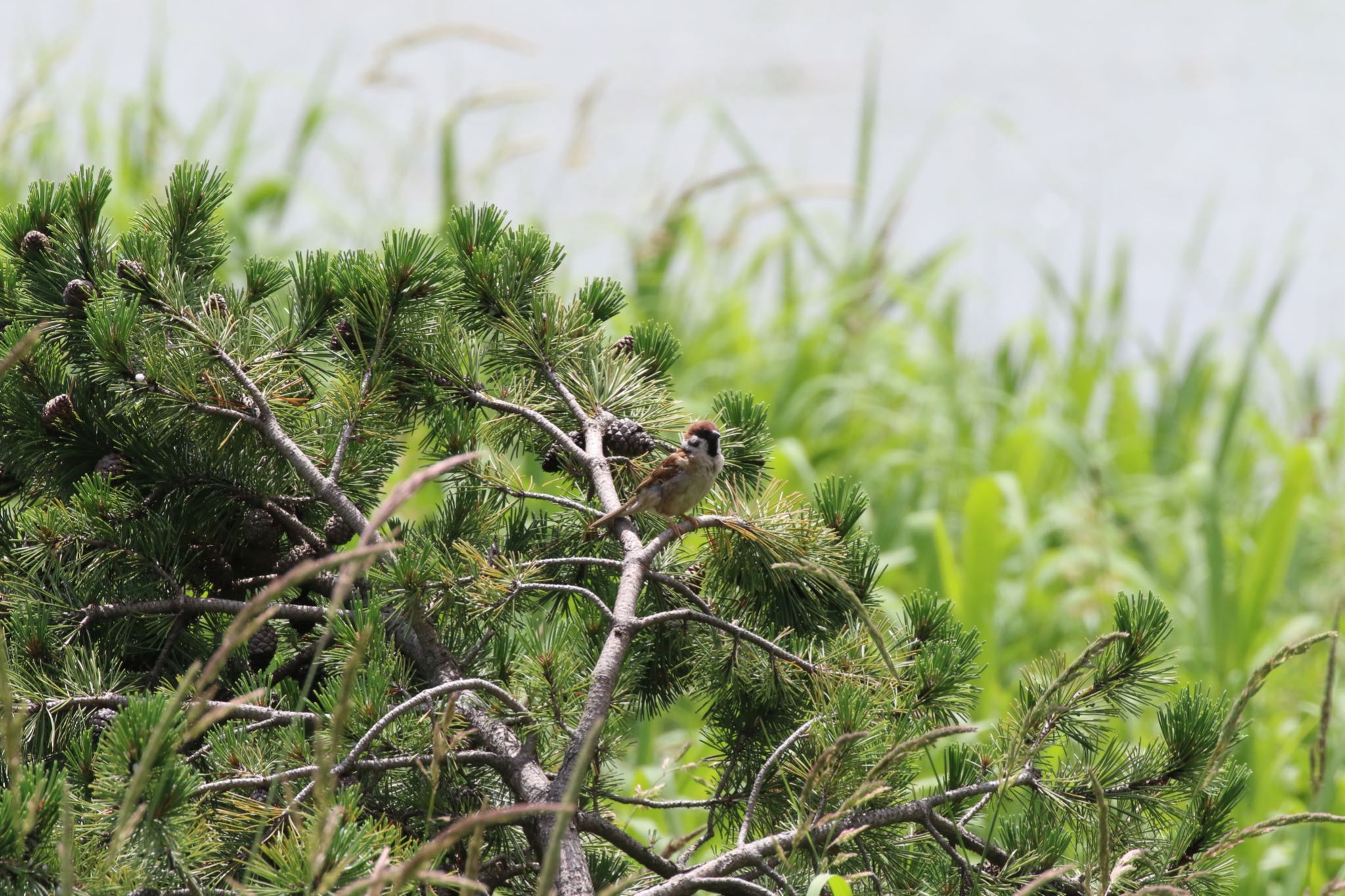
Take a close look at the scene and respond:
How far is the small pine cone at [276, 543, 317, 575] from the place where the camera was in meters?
1.34

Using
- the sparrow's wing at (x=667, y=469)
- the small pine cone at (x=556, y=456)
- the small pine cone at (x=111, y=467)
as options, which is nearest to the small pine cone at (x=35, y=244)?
the small pine cone at (x=111, y=467)

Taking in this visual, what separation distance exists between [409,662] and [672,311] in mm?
3357

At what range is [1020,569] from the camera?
381 cm

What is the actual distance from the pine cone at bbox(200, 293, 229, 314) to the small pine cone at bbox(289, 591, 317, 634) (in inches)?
12.6

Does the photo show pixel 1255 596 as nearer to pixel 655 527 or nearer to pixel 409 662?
pixel 655 527

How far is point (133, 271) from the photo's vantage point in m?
1.30

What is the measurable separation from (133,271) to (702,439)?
0.65 meters

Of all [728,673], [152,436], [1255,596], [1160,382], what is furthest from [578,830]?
[1160,382]

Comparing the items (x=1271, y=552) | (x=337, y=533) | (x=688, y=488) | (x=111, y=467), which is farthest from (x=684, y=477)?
(x=1271, y=552)

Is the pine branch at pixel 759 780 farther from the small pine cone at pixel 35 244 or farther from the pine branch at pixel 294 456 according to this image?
the small pine cone at pixel 35 244

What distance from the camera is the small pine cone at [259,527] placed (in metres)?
1.32

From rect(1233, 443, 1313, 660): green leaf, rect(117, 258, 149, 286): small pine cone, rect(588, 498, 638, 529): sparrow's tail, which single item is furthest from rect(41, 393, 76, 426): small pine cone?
rect(1233, 443, 1313, 660): green leaf

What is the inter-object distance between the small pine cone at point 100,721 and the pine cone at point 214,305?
1.43ft

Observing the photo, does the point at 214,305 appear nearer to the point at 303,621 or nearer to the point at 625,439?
the point at 303,621
